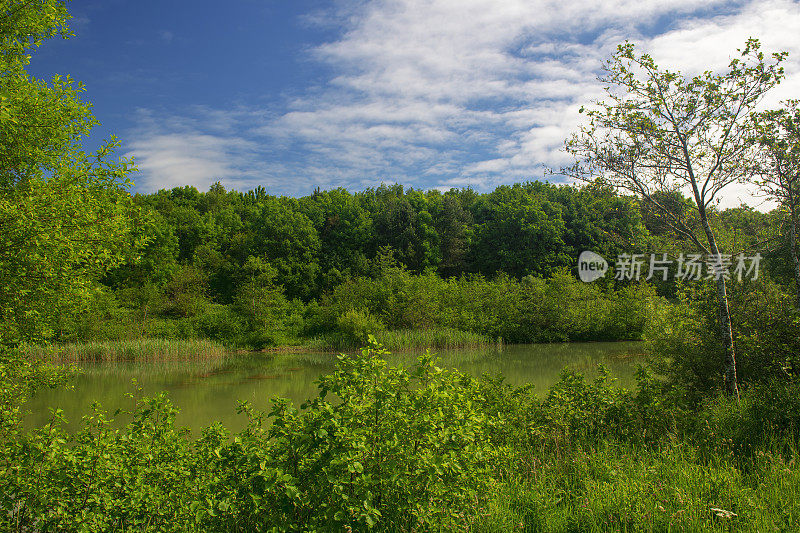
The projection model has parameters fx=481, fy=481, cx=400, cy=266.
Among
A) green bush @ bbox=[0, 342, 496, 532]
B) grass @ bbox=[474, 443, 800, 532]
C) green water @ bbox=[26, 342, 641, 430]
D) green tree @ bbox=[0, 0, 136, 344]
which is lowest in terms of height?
green water @ bbox=[26, 342, 641, 430]

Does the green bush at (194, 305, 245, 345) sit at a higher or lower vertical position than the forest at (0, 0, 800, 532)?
lower

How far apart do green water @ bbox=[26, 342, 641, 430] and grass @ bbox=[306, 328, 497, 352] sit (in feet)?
3.44

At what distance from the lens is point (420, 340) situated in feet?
94.6

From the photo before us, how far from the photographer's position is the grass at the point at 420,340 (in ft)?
93.5

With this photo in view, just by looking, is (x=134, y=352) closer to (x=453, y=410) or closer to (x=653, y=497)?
(x=453, y=410)

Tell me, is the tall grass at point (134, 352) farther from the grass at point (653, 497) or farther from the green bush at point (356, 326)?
the grass at point (653, 497)

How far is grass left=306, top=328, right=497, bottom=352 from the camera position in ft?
93.5

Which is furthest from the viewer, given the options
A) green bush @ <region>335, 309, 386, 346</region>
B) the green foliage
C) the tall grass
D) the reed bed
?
green bush @ <region>335, 309, 386, 346</region>

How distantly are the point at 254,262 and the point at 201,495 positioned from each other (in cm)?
3607

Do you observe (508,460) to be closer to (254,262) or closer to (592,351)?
(592,351)

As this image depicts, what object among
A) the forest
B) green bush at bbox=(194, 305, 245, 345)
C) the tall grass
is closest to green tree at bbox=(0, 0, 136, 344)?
the forest

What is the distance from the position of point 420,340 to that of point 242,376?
11.4 metres

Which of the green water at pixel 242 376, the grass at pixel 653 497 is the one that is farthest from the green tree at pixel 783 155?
the green water at pixel 242 376

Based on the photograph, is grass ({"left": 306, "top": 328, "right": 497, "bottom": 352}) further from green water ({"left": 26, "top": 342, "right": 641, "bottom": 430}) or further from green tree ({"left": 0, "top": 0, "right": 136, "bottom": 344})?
green tree ({"left": 0, "top": 0, "right": 136, "bottom": 344})
